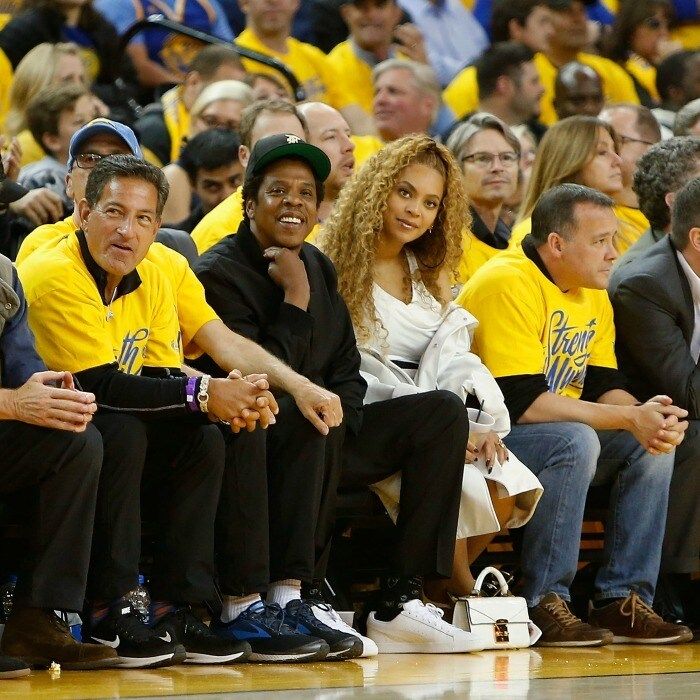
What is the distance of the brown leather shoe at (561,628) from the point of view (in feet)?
17.1

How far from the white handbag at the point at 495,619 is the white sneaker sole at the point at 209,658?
0.90 m

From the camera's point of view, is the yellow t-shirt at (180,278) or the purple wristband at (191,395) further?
the yellow t-shirt at (180,278)

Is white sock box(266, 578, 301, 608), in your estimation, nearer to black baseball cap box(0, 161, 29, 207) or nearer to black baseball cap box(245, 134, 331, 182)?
black baseball cap box(245, 134, 331, 182)

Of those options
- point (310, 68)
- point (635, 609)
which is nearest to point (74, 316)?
point (635, 609)

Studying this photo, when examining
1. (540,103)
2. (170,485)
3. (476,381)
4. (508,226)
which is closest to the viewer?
(170,485)

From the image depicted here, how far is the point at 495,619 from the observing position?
16.6 feet

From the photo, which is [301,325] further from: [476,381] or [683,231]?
[683,231]

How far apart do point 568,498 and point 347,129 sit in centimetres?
216

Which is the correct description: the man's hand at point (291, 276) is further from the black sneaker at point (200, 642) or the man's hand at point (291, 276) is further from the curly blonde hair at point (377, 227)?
the black sneaker at point (200, 642)

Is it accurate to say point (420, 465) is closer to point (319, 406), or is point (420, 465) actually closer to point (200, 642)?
point (319, 406)

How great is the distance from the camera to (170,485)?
4500mm

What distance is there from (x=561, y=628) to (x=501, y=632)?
25 cm

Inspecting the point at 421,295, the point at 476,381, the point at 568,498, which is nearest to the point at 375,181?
the point at 421,295

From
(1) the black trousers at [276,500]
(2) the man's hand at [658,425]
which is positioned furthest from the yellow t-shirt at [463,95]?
(1) the black trousers at [276,500]
